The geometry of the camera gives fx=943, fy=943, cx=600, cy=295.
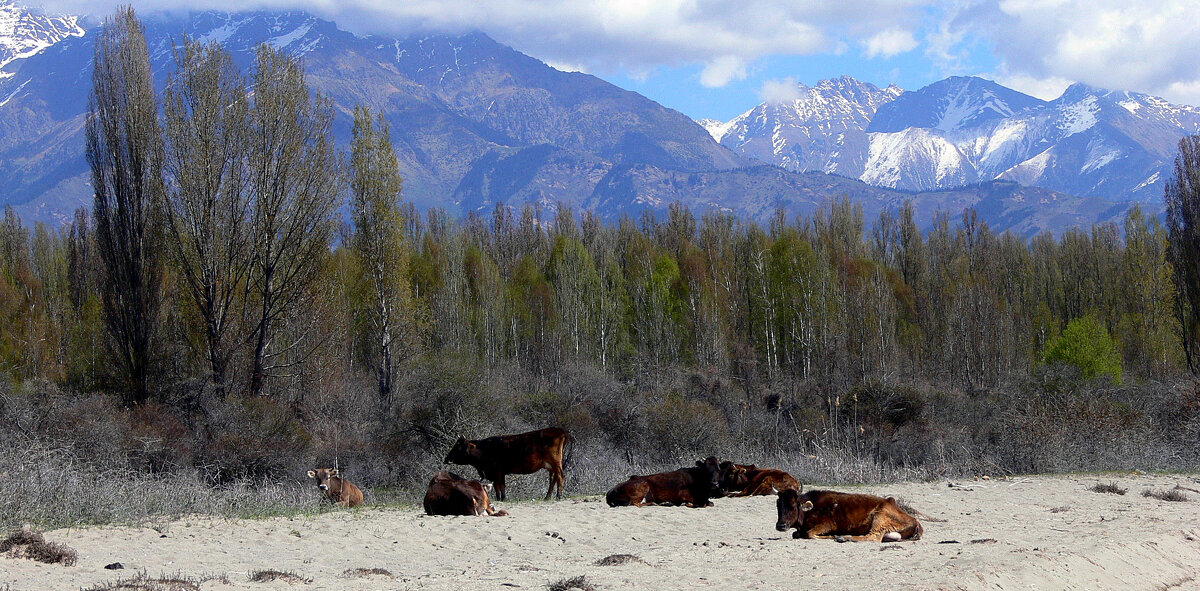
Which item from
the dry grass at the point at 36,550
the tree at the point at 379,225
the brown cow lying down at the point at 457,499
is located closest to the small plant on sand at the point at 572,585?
the dry grass at the point at 36,550

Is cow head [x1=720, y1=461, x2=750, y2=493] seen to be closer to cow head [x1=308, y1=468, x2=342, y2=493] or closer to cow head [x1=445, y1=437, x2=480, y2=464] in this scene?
cow head [x1=445, y1=437, x2=480, y2=464]

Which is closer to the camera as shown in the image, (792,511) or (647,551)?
(647,551)

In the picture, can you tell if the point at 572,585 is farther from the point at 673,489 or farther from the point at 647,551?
the point at 673,489

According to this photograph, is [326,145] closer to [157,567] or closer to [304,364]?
[304,364]

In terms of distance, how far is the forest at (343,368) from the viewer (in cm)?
2059

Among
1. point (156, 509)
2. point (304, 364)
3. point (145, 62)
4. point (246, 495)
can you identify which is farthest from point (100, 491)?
point (145, 62)

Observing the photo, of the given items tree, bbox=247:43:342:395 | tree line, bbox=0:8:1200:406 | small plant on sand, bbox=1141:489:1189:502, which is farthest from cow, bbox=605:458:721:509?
tree line, bbox=0:8:1200:406

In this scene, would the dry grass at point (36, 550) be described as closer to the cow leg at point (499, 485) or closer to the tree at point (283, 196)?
the cow leg at point (499, 485)

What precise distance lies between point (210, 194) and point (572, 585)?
19403 mm

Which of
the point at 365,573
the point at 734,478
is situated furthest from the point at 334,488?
the point at 365,573

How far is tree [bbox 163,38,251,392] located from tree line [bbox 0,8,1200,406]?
6 centimetres

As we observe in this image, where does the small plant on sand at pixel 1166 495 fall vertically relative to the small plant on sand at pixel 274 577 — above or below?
below

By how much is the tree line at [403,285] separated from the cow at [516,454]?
11.3m

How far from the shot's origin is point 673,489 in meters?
13.9
